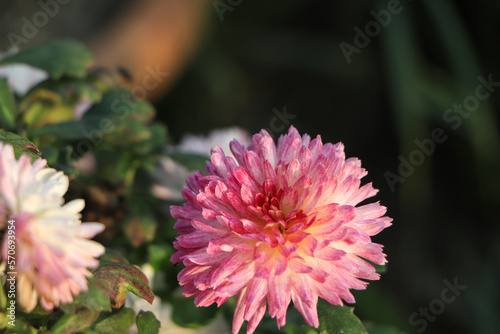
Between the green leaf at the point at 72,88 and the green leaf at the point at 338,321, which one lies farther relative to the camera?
the green leaf at the point at 72,88

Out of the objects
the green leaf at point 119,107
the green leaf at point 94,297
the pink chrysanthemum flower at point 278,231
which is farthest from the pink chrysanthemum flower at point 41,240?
the green leaf at point 119,107

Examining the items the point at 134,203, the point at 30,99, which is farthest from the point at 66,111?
the point at 134,203

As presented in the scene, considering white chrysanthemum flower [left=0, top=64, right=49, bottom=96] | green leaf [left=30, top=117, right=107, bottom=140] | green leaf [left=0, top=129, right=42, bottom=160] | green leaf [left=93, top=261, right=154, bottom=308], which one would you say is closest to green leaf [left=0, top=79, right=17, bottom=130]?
green leaf [left=30, top=117, right=107, bottom=140]

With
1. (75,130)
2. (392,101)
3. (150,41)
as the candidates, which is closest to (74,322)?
(75,130)

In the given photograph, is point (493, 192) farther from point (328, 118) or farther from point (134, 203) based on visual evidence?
point (134, 203)

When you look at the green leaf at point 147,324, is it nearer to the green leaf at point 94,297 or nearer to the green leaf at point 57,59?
the green leaf at point 94,297
